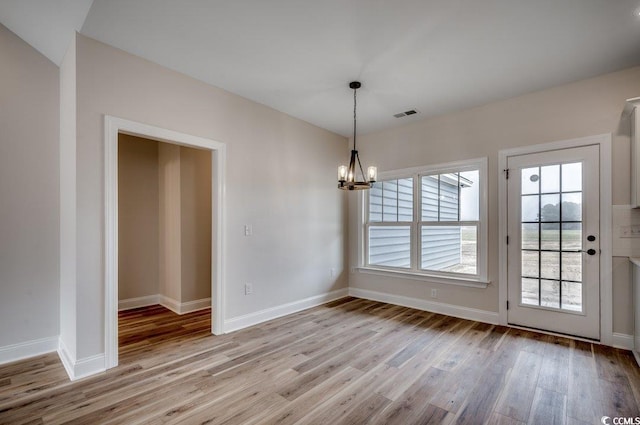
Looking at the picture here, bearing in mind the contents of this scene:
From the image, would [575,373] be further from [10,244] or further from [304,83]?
[10,244]

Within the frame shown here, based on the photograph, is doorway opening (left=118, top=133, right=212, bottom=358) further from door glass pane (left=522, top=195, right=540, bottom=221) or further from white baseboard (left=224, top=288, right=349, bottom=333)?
door glass pane (left=522, top=195, right=540, bottom=221)

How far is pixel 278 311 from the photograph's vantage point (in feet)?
13.5

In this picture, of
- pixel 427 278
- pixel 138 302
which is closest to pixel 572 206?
pixel 427 278

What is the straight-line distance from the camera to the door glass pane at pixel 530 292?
11.6 ft

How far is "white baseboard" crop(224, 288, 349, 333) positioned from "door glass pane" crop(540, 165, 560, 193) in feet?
10.6

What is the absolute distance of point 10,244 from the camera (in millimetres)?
2811

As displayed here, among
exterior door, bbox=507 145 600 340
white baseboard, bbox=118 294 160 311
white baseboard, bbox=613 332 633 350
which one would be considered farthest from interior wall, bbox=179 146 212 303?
white baseboard, bbox=613 332 633 350

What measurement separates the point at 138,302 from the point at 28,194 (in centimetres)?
230

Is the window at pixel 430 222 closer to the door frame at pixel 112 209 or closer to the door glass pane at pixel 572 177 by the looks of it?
the door glass pane at pixel 572 177

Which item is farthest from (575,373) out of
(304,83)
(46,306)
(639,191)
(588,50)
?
(46,306)

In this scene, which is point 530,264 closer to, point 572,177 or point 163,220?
point 572,177

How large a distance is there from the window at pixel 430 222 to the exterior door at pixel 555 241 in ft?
1.30

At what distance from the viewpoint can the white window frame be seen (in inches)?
155

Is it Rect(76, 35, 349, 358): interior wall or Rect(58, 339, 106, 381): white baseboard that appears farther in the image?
Rect(76, 35, 349, 358): interior wall
